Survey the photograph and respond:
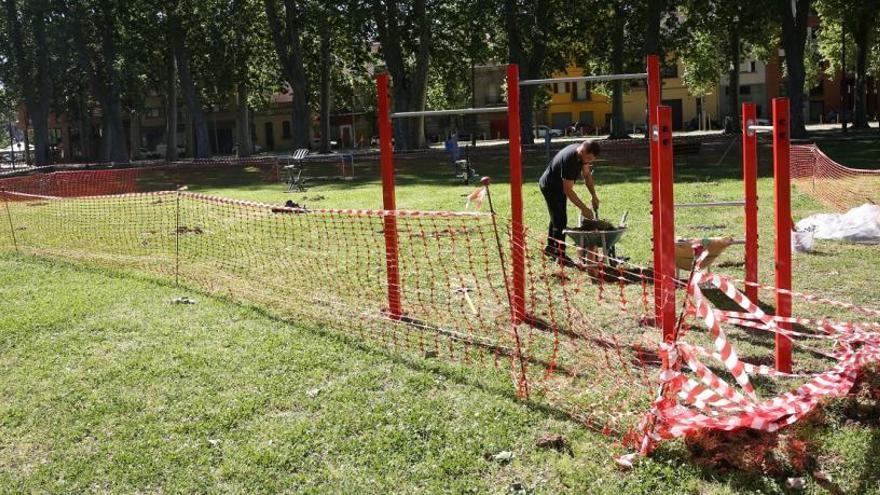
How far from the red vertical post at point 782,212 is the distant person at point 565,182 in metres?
3.92

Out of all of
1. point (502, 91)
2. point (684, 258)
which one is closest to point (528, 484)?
point (684, 258)

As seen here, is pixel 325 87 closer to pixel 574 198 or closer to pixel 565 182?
Result: pixel 565 182

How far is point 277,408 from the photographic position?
582 cm

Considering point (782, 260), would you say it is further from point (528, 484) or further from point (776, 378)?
point (528, 484)

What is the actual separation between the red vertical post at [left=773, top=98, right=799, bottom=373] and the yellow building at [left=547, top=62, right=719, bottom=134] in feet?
218

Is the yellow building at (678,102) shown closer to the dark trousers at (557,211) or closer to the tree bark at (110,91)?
the tree bark at (110,91)

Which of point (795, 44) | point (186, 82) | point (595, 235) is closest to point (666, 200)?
point (595, 235)

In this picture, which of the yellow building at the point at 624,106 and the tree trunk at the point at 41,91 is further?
the yellow building at the point at 624,106

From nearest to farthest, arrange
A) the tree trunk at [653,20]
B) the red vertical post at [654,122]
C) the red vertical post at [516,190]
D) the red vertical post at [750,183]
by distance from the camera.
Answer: the red vertical post at [654,122] → the red vertical post at [750,183] → the red vertical post at [516,190] → the tree trunk at [653,20]

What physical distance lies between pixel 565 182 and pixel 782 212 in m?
4.34

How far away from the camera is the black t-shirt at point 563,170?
10.0m

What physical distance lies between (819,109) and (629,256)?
71255mm

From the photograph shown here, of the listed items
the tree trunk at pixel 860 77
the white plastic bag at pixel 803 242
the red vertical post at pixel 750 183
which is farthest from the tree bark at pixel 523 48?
the red vertical post at pixel 750 183

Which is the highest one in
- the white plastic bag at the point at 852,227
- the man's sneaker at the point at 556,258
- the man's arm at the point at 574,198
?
the man's arm at the point at 574,198
